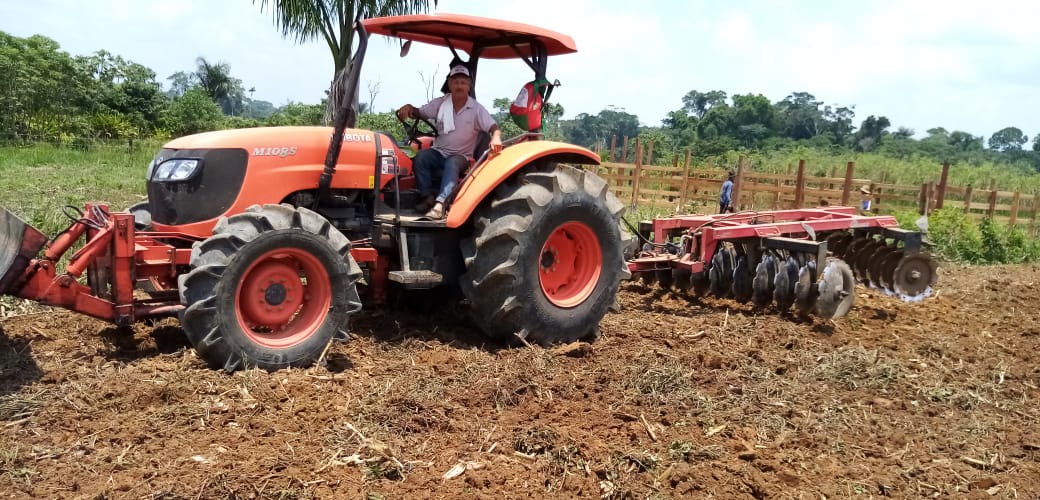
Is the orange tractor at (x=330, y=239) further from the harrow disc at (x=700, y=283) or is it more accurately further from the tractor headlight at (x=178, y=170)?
the harrow disc at (x=700, y=283)

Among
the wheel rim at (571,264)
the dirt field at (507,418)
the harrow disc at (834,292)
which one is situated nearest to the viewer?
the dirt field at (507,418)

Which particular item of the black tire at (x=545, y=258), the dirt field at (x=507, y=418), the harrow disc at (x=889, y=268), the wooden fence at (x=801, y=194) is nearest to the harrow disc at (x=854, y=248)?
the harrow disc at (x=889, y=268)

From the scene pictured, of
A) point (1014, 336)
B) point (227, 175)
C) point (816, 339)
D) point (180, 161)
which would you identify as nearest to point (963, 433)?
point (816, 339)

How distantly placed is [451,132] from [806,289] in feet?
10.0

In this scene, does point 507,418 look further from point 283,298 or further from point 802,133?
point 802,133

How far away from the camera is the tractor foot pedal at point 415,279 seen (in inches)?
188

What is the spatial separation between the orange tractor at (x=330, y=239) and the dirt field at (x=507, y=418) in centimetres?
31

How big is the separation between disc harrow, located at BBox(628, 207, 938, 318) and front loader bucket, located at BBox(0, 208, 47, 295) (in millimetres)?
4325

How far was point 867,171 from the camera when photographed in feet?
89.2

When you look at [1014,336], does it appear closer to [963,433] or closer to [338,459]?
[963,433]

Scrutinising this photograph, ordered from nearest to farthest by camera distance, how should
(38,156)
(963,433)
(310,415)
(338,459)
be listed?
(338,459)
(310,415)
(963,433)
(38,156)

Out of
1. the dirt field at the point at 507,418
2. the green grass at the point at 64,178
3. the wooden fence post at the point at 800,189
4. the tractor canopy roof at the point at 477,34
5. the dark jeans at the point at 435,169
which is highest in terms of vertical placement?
the tractor canopy roof at the point at 477,34

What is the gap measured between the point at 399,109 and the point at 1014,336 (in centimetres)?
527

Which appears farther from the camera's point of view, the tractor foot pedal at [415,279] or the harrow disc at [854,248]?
the harrow disc at [854,248]
